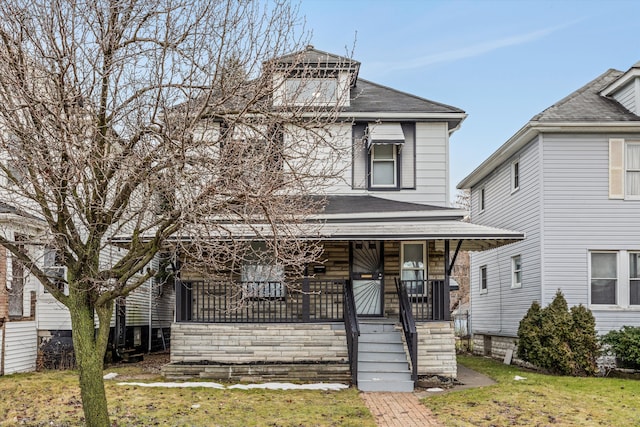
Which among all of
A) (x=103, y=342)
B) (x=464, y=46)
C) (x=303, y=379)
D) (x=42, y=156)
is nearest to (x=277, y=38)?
(x=42, y=156)

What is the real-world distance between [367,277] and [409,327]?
233cm

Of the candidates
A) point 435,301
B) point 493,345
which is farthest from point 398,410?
point 493,345

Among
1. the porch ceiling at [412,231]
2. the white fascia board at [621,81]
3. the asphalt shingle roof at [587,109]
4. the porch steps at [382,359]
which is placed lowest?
the porch steps at [382,359]

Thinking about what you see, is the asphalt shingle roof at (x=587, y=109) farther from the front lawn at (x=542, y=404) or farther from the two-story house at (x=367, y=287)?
the front lawn at (x=542, y=404)

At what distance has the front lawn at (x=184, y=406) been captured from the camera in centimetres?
962

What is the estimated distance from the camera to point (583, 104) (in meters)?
16.9

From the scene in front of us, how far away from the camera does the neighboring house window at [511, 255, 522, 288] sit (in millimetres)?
18219

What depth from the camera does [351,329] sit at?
12.8m

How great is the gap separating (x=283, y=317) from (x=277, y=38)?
8159 millimetres

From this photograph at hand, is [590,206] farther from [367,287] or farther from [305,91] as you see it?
[305,91]

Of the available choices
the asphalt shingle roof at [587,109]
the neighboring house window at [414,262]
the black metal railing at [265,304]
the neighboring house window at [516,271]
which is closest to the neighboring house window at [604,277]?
the neighboring house window at [516,271]

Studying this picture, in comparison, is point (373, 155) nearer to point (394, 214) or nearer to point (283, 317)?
point (394, 214)

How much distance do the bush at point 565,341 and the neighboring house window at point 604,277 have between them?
5.16 feet

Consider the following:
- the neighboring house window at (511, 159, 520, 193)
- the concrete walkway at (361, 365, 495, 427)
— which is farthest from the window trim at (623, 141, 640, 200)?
the concrete walkway at (361, 365, 495, 427)
